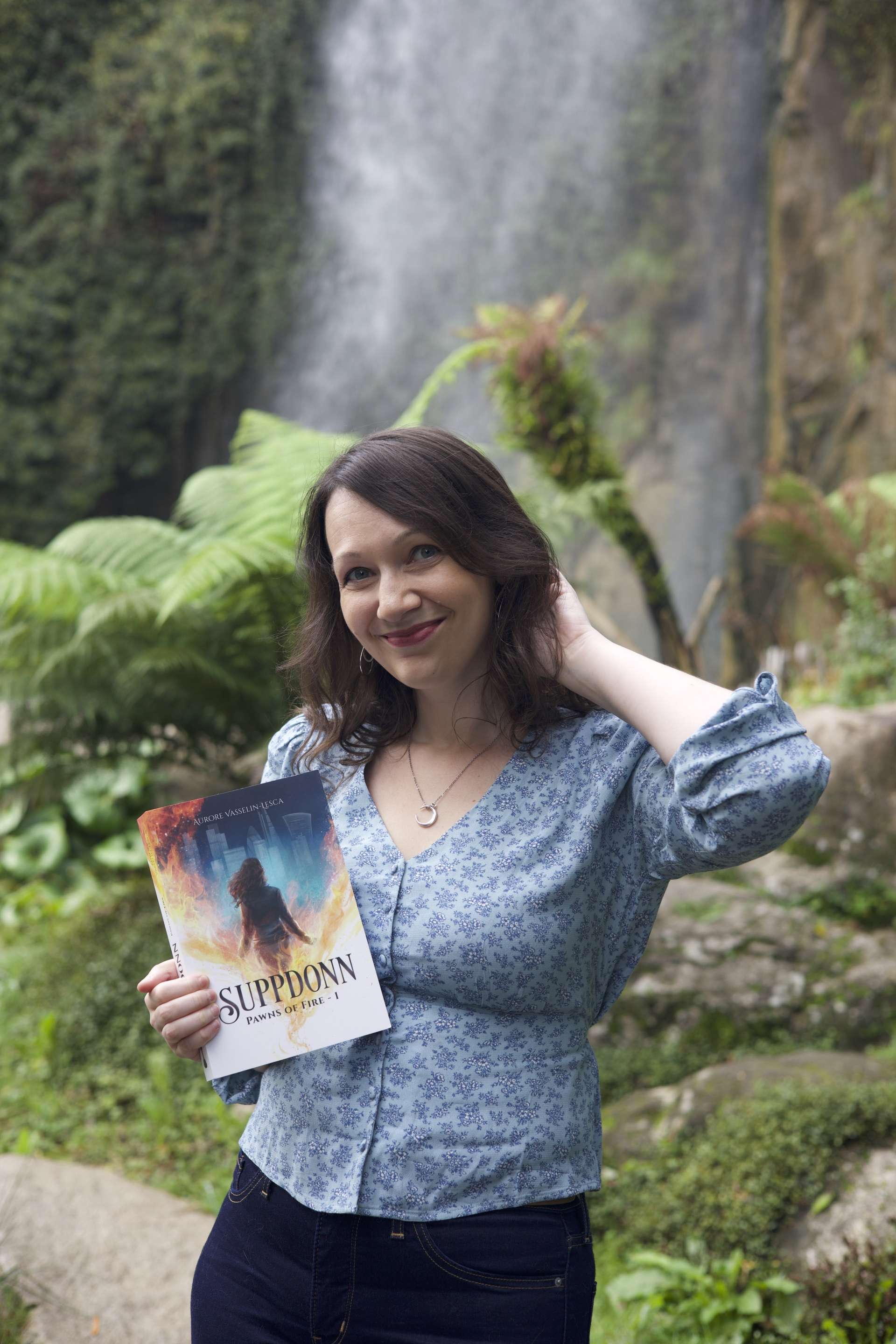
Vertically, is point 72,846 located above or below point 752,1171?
below

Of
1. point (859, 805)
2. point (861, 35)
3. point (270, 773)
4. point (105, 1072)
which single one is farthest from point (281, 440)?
point (861, 35)

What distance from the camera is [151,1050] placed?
3754mm

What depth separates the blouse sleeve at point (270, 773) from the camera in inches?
53.5

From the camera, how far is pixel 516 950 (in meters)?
1.16

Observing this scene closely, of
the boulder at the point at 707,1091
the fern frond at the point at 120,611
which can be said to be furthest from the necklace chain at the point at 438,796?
the fern frond at the point at 120,611

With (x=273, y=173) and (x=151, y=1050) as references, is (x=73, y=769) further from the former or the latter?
(x=273, y=173)

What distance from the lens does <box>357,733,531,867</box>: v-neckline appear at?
124 centimetres

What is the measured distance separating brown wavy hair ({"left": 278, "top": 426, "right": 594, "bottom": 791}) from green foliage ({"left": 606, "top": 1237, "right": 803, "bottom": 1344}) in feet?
5.10

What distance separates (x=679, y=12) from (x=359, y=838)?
1058 cm

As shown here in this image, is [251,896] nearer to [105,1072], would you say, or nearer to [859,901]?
[105,1072]

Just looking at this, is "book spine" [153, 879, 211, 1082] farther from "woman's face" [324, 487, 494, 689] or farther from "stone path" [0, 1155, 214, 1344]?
"stone path" [0, 1155, 214, 1344]

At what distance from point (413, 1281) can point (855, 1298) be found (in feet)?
Answer: 4.45

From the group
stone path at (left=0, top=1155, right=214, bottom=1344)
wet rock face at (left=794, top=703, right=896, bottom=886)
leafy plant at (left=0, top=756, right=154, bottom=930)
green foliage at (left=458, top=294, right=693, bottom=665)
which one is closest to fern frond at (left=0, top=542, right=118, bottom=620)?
leafy plant at (left=0, top=756, right=154, bottom=930)

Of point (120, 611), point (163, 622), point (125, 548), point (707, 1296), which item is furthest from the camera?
point (125, 548)
